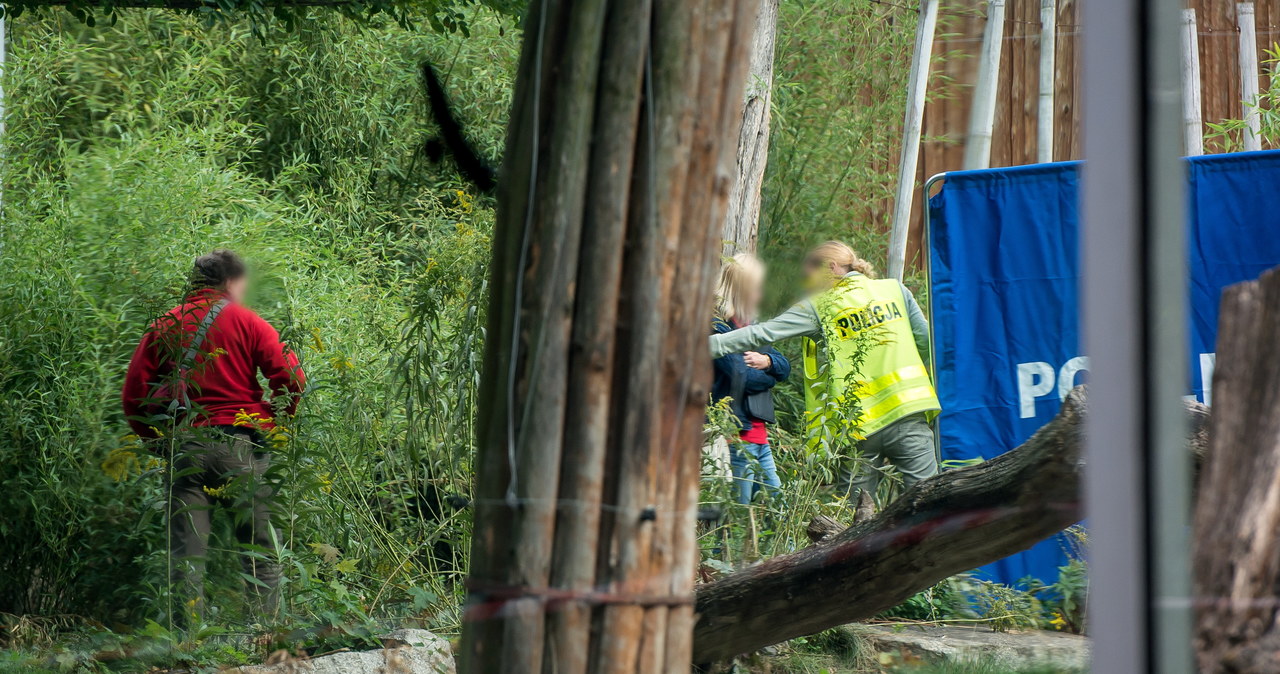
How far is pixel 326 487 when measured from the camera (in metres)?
4.35

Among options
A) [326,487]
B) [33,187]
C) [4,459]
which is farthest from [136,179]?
[326,487]

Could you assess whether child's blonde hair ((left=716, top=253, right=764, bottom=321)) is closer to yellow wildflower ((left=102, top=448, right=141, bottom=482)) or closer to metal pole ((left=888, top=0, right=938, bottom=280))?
metal pole ((left=888, top=0, right=938, bottom=280))

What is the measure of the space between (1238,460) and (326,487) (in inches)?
133

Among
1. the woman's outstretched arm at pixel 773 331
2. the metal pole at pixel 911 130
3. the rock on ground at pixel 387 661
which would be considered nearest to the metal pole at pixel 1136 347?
the rock on ground at pixel 387 661

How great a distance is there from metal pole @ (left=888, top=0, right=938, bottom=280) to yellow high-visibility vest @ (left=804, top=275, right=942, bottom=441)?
5.06 feet

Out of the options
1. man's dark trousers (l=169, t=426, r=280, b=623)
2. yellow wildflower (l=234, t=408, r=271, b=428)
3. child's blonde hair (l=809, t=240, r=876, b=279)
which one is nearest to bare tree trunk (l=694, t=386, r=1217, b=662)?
child's blonde hair (l=809, t=240, r=876, b=279)

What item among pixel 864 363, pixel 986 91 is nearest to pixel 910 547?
pixel 864 363

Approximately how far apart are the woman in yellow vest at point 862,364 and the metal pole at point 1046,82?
2114 mm

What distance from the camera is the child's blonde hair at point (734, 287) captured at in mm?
4945

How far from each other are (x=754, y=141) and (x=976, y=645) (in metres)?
3.16

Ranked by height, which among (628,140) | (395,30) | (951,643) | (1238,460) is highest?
(395,30)

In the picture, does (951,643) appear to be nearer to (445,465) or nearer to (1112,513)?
(445,465)

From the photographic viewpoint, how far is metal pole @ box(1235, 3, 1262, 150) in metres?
5.10

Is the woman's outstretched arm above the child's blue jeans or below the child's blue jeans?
above
